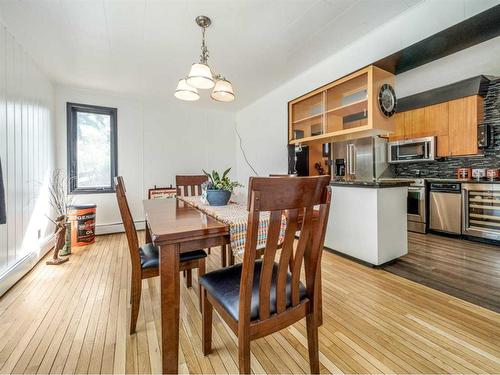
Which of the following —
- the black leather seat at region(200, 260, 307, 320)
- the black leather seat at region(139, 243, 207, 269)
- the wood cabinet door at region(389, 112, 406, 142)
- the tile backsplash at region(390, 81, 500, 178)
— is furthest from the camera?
the wood cabinet door at region(389, 112, 406, 142)

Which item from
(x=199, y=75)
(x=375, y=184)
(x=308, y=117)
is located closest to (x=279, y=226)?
(x=199, y=75)

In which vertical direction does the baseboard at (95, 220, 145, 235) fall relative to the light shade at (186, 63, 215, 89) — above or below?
below

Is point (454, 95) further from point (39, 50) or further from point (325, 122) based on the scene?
point (39, 50)

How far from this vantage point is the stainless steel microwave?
386 cm

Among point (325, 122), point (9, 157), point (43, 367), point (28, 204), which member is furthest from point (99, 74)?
point (43, 367)

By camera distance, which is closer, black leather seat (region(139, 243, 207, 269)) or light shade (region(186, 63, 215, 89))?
black leather seat (region(139, 243, 207, 269))

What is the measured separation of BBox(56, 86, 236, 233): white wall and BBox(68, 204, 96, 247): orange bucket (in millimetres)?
598

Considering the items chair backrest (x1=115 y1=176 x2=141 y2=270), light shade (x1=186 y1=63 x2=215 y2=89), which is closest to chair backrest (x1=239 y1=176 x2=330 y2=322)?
chair backrest (x1=115 y1=176 x2=141 y2=270)

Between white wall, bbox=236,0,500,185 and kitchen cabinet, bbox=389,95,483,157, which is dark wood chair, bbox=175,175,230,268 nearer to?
white wall, bbox=236,0,500,185

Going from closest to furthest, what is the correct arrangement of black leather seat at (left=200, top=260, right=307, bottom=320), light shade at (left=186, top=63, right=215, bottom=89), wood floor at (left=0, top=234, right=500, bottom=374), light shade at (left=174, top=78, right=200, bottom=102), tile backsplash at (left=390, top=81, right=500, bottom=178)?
black leather seat at (left=200, top=260, right=307, bottom=320) → wood floor at (left=0, top=234, right=500, bottom=374) → light shade at (left=186, top=63, right=215, bottom=89) → light shade at (left=174, top=78, right=200, bottom=102) → tile backsplash at (left=390, top=81, right=500, bottom=178)

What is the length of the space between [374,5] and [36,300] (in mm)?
3734

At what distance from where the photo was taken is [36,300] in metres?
1.85

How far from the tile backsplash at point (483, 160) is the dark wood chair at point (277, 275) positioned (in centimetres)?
416

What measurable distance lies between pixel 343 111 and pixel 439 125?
228 centimetres
